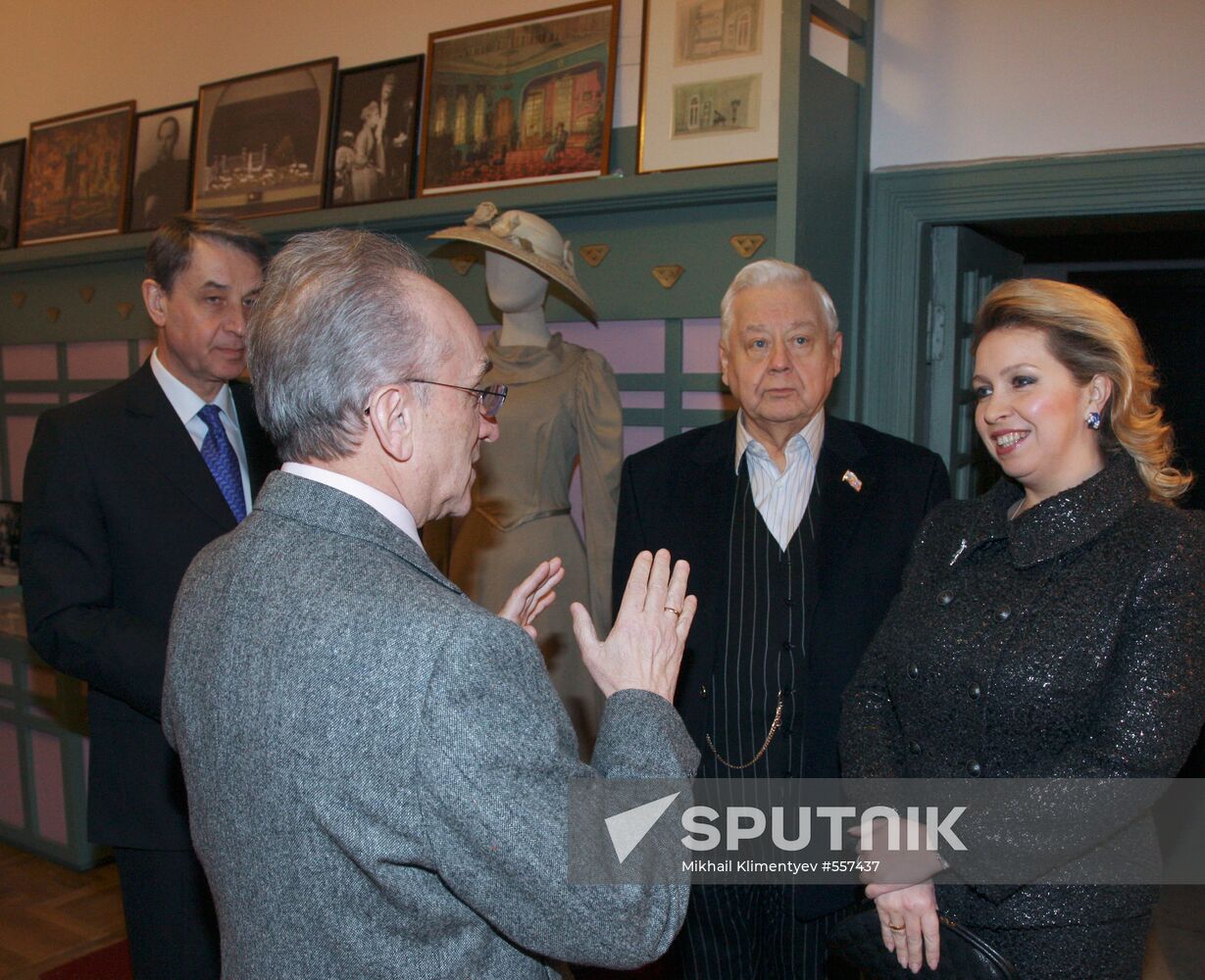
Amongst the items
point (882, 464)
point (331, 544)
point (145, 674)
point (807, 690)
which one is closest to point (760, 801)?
point (807, 690)

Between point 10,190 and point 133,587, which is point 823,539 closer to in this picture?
point 133,587

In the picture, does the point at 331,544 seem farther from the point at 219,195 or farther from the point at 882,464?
the point at 219,195

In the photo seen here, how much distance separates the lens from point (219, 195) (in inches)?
187

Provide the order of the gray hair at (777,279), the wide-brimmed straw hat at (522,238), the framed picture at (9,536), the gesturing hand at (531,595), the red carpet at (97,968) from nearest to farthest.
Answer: the gesturing hand at (531,595) → the gray hair at (777,279) → the wide-brimmed straw hat at (522,238) → the red carpet at (97,968) → the framed picture at (9,536)

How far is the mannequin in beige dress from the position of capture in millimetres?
3035

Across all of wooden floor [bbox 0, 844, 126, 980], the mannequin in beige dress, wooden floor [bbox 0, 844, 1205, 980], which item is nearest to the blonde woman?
the mannequin in beige dress

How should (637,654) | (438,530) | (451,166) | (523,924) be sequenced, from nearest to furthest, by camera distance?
(523,924)
(637,654)
(438,530)
(451,166)

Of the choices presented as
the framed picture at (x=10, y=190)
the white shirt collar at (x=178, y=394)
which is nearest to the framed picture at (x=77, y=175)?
the framed picture at (x=10, y=190)

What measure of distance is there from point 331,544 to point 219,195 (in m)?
4.09

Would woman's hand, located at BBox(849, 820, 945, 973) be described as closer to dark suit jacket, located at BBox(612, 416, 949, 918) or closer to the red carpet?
dark suit jacket, located at BBox(612, 416, 949, 918)

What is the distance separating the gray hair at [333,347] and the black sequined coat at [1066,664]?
111 centimetres

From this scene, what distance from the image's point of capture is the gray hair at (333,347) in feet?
4.00

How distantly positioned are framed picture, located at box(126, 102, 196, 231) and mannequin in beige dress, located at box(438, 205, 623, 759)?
2.52 m

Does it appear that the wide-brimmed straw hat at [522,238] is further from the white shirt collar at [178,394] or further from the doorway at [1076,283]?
the doorway at [1076,283]
